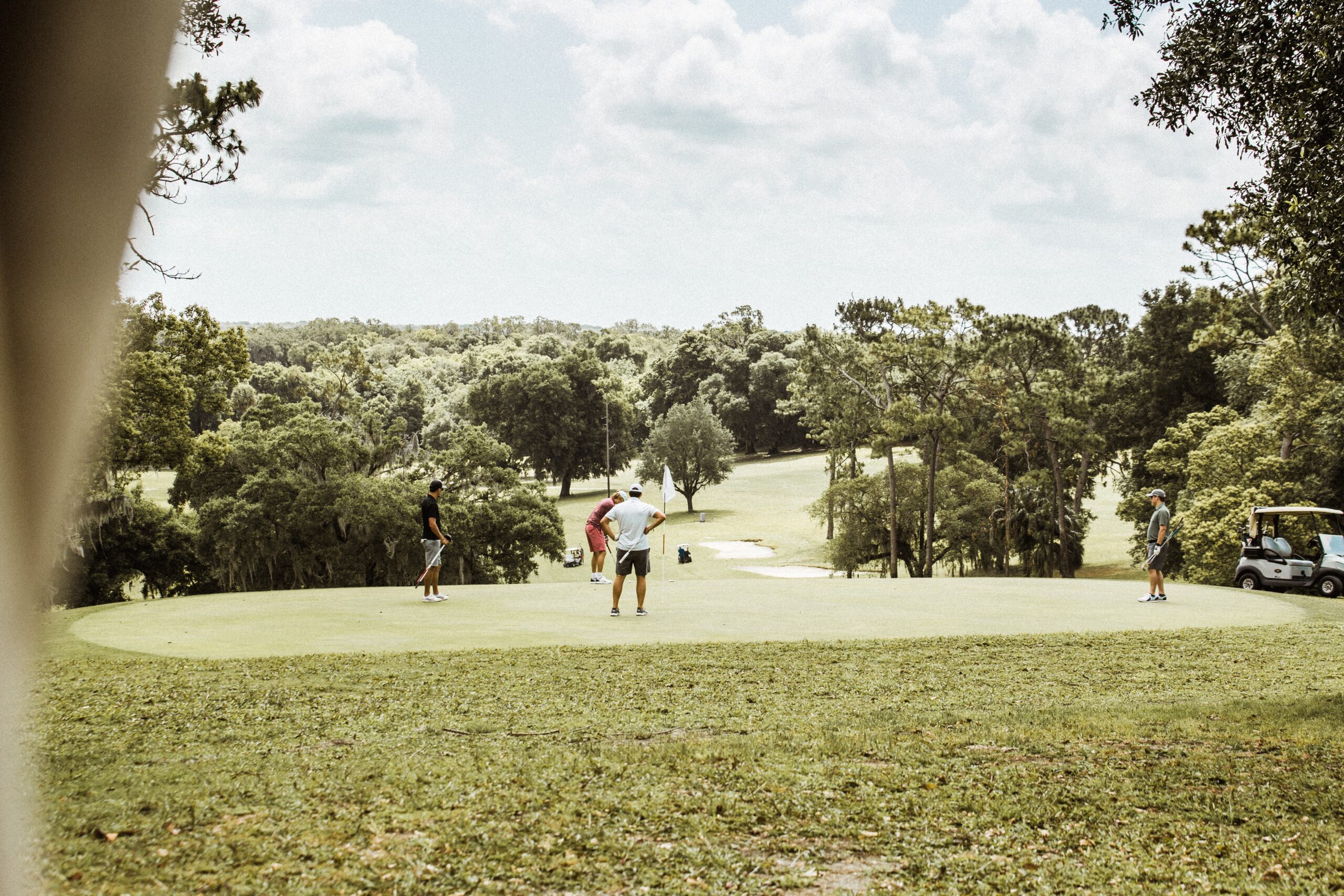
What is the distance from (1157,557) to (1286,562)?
10.1m

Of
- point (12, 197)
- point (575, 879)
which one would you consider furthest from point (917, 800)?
point (12, 197)

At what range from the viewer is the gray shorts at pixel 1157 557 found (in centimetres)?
1775

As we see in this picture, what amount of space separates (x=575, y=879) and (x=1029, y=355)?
46.5m

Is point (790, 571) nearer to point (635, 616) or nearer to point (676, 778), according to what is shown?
point (635, 616)

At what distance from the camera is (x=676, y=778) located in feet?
21.6

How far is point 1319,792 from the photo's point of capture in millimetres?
6590

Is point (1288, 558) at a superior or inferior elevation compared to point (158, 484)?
inferior

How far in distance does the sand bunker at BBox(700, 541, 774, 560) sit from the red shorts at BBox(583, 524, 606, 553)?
140 feet

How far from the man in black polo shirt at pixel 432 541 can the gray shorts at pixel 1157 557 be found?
12.4 metres

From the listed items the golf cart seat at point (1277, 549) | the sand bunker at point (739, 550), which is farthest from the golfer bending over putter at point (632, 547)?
the sand bunker at point (739, 550)

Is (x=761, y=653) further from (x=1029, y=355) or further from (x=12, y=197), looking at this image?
(x=1029, y=355)

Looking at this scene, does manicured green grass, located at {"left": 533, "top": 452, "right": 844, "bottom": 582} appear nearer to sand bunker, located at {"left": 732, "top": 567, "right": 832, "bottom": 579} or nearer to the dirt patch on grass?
sand bunker, located at {"left": 732, "top": 567, "right": 832, "bottom": 579}

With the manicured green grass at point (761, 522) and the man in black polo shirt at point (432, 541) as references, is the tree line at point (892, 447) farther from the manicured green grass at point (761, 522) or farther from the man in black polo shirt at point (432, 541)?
the man in black polo shirt at point (432, 541)

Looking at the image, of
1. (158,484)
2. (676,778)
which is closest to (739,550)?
(158,484)
